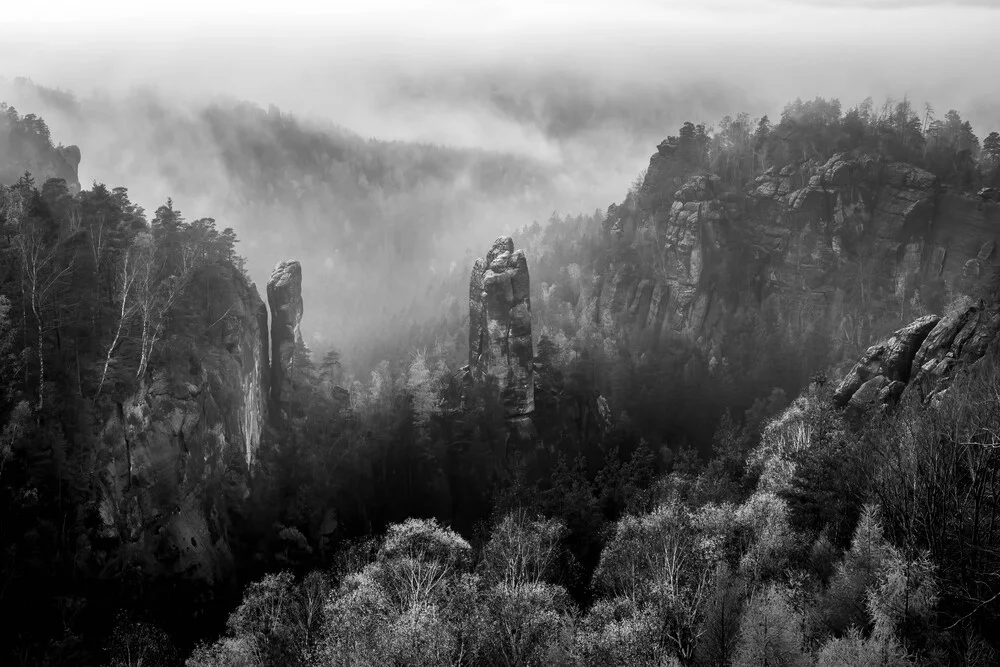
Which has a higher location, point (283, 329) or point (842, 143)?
point (842, 143)

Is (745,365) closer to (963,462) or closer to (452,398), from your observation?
(452,398)

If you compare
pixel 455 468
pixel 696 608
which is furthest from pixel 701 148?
pixel 696 608

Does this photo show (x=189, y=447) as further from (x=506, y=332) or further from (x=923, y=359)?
(x=923, y=359)

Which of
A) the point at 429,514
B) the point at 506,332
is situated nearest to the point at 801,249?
the point at 506,332

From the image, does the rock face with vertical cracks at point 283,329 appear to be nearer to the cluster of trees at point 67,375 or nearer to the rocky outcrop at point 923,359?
the cluster of trees at point 67,375

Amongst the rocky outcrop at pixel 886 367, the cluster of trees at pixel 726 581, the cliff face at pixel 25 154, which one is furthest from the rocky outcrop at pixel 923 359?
the cliff face at pixel 25 154
